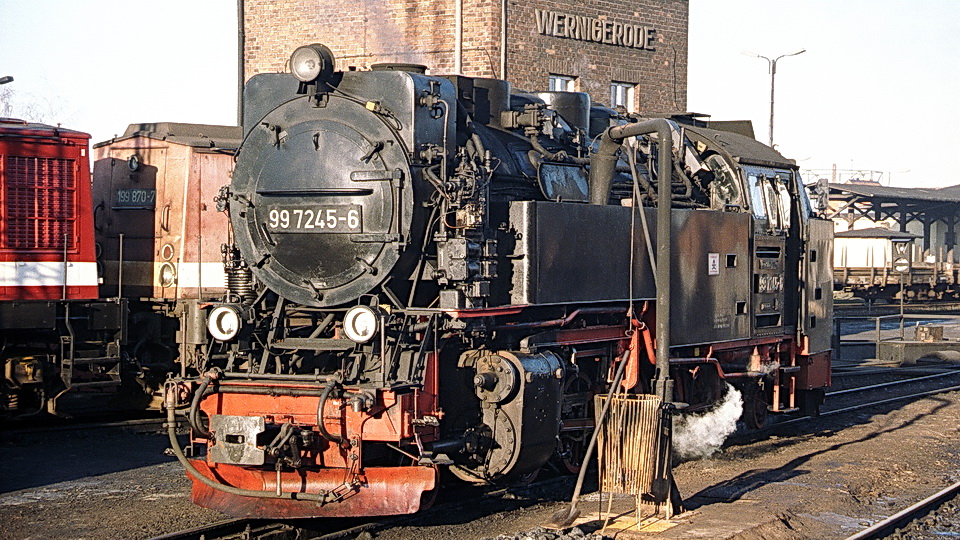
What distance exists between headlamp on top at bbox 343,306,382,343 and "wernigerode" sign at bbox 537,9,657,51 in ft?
51.6

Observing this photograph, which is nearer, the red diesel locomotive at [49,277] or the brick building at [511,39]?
the red diesel locomotive at [49,277]

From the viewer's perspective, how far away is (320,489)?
767 centimetres

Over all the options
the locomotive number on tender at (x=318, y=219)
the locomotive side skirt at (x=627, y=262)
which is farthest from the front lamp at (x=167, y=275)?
the locomotive side skirt at (x=627, y=262)

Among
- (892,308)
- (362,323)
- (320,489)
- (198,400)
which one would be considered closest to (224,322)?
(198,400)

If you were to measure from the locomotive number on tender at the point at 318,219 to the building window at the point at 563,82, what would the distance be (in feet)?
49.9

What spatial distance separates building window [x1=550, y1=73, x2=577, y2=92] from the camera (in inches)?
910

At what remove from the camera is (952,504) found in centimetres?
942

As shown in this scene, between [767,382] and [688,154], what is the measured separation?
2854 millimetres

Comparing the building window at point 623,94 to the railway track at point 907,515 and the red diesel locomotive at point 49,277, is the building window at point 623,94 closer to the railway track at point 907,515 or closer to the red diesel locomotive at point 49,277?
the red diesel locomotive at point 49,277

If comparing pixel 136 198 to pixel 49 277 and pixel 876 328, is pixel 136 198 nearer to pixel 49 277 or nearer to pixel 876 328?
pixel 49 277

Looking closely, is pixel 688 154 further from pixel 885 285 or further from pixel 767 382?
pixel 885 285

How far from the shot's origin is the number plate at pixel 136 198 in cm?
1403

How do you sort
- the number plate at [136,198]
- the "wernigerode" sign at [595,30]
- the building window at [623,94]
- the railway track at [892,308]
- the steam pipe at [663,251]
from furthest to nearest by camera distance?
the railway track at [892,308]
the building window at [623,94]
the "wernigerode" sign at [595,30]
the number plate at [136,198]
the steam pipe at [663,251]

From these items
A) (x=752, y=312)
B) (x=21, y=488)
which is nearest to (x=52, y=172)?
(x=21, y=488)
